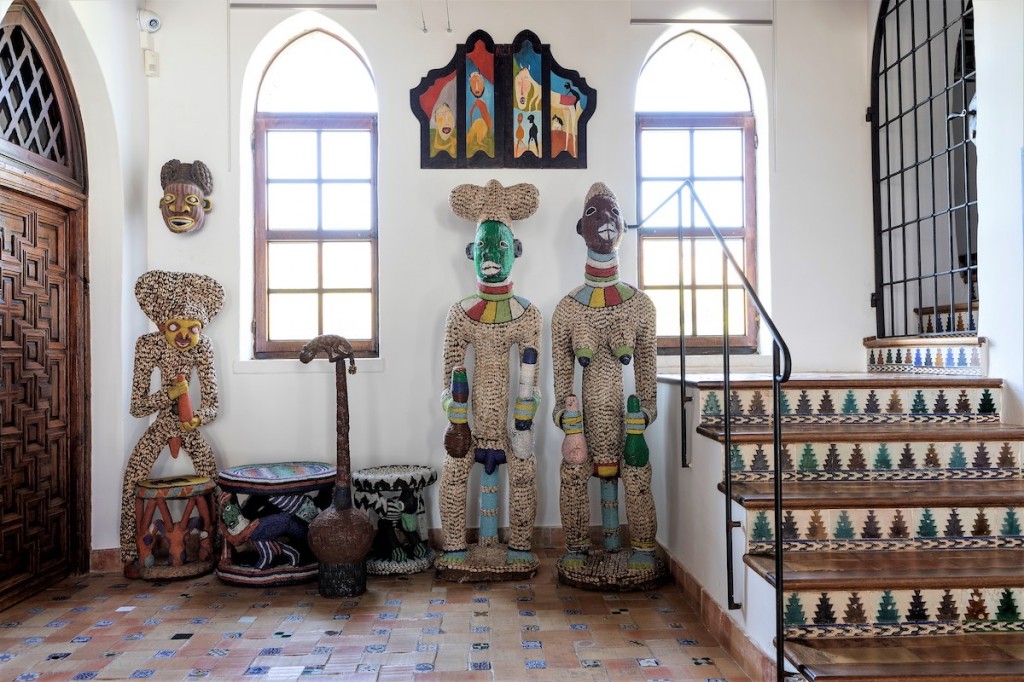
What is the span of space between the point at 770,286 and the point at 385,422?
225 centimetres

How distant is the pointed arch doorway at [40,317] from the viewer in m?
3.24

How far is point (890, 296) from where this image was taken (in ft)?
13.7

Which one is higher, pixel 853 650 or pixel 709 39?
pixel 709 39

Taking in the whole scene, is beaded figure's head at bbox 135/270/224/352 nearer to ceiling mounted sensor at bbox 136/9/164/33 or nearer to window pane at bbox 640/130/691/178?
ceiling mounted sensor at bbox 136/9/164/33

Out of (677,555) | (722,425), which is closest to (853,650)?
(722,425)

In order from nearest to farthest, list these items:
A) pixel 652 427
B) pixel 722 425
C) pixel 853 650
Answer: pixel 853 650 < pixel 722 425 < pixel 652 427

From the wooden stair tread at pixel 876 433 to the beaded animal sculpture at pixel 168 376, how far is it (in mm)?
2472

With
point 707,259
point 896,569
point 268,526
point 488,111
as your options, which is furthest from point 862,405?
point 268,526

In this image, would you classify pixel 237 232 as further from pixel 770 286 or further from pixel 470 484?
pixel 770 286

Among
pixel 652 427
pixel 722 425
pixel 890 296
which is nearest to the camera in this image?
pixel 722 425

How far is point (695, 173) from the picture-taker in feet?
14.5

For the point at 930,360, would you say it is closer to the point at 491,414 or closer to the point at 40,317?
the point at 491,414

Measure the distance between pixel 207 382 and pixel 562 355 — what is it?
5.94 ft

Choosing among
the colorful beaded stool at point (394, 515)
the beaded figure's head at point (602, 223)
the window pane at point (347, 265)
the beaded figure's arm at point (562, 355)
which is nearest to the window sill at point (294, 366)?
the window pane at point (347, 265)
